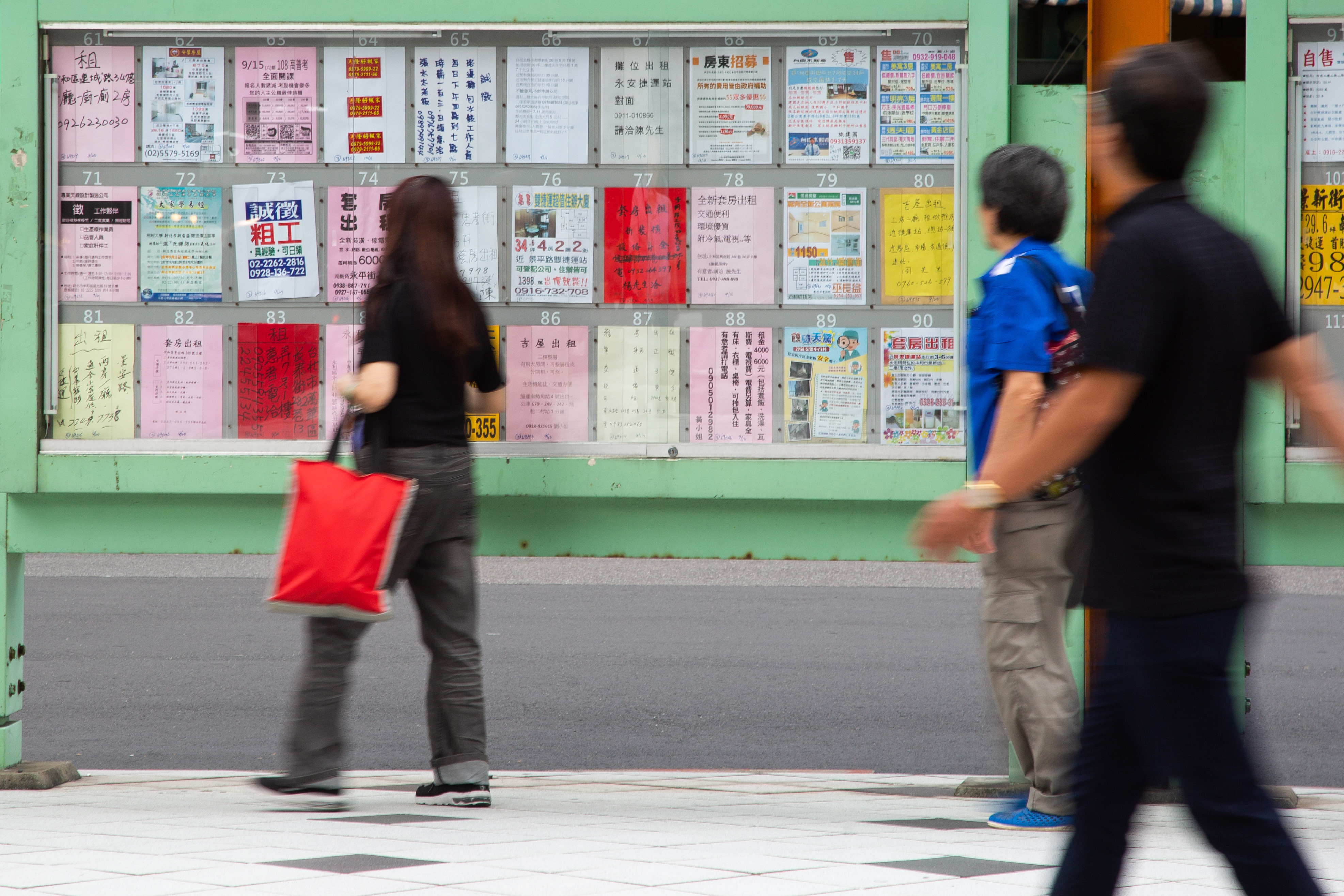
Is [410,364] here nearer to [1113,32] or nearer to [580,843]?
[580,843]

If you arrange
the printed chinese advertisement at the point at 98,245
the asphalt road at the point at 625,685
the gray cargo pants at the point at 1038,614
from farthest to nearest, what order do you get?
the asphalt road at the point at 625,685 < the printed chinese advertisement at the point at 98,245 < the gray cargo pants at the point at 1038,614

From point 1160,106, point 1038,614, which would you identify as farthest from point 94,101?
point 1160,106

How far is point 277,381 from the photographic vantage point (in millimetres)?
4965

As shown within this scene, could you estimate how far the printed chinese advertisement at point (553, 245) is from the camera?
16.2 ft

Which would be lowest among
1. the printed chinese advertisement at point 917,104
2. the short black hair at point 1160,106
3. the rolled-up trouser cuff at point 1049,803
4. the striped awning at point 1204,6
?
the rolled-up trouser cuff at point 1049,803

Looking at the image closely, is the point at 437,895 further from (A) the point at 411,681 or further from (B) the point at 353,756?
(A) the point at 411,681

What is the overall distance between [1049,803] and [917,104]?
2.31 m

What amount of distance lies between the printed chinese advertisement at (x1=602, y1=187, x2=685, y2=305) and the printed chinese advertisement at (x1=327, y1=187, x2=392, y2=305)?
1.80 feet

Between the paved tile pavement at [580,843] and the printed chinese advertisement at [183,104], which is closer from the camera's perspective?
the paved tile pavement at [580,843]

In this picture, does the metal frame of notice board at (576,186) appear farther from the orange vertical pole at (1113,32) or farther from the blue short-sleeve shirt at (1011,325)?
the blue short-sleeve shirt at (1011,325)

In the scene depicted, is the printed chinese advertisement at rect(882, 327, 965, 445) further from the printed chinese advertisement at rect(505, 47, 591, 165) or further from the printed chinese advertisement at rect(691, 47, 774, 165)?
the printed chinese advertisement at rect(505, 47, 591, 165)

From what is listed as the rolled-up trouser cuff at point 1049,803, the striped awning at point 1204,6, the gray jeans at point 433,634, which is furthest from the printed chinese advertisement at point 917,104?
the rolled-up trouser cuff at point 1049,803

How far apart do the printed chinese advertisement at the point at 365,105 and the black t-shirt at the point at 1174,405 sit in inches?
128

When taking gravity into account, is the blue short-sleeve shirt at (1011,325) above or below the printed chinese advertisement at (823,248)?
below
